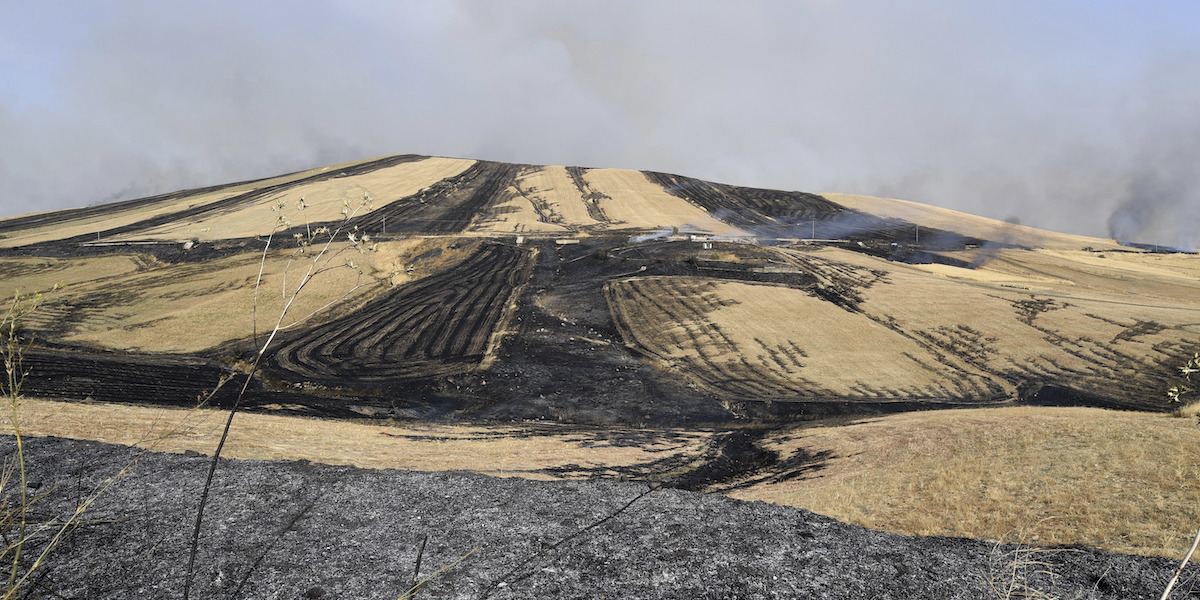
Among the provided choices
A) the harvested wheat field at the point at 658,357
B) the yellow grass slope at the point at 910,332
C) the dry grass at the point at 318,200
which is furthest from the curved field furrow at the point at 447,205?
the yellow grass slope at the point at 910,332

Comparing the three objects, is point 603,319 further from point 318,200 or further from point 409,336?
point 318,200

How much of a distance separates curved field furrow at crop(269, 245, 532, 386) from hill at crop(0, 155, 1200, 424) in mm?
166

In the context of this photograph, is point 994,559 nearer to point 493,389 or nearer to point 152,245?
point 493,389

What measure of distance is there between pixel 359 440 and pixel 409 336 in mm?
16674

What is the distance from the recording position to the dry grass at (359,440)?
13352mm

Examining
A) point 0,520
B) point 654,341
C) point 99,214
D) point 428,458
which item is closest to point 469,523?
point 0,520

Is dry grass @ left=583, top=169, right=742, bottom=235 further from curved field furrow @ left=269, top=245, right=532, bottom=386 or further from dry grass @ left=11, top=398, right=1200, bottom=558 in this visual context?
dry grass @ left=11, top=398, right=1200, bottom=558

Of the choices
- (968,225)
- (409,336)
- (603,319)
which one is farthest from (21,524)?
(968,225)

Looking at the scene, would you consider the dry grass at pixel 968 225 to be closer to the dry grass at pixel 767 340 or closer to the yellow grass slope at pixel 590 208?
the yellow grass slope at pixel 590 208

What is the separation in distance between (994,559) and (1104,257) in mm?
63748

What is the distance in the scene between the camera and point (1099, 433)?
14047 mm

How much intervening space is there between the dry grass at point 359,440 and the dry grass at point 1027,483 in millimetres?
5545

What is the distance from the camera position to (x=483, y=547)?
8586 mm

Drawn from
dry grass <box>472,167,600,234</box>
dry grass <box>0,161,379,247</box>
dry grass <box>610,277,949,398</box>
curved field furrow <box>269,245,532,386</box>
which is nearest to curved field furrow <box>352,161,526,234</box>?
dry grass <box>472,167,600,234</box>
